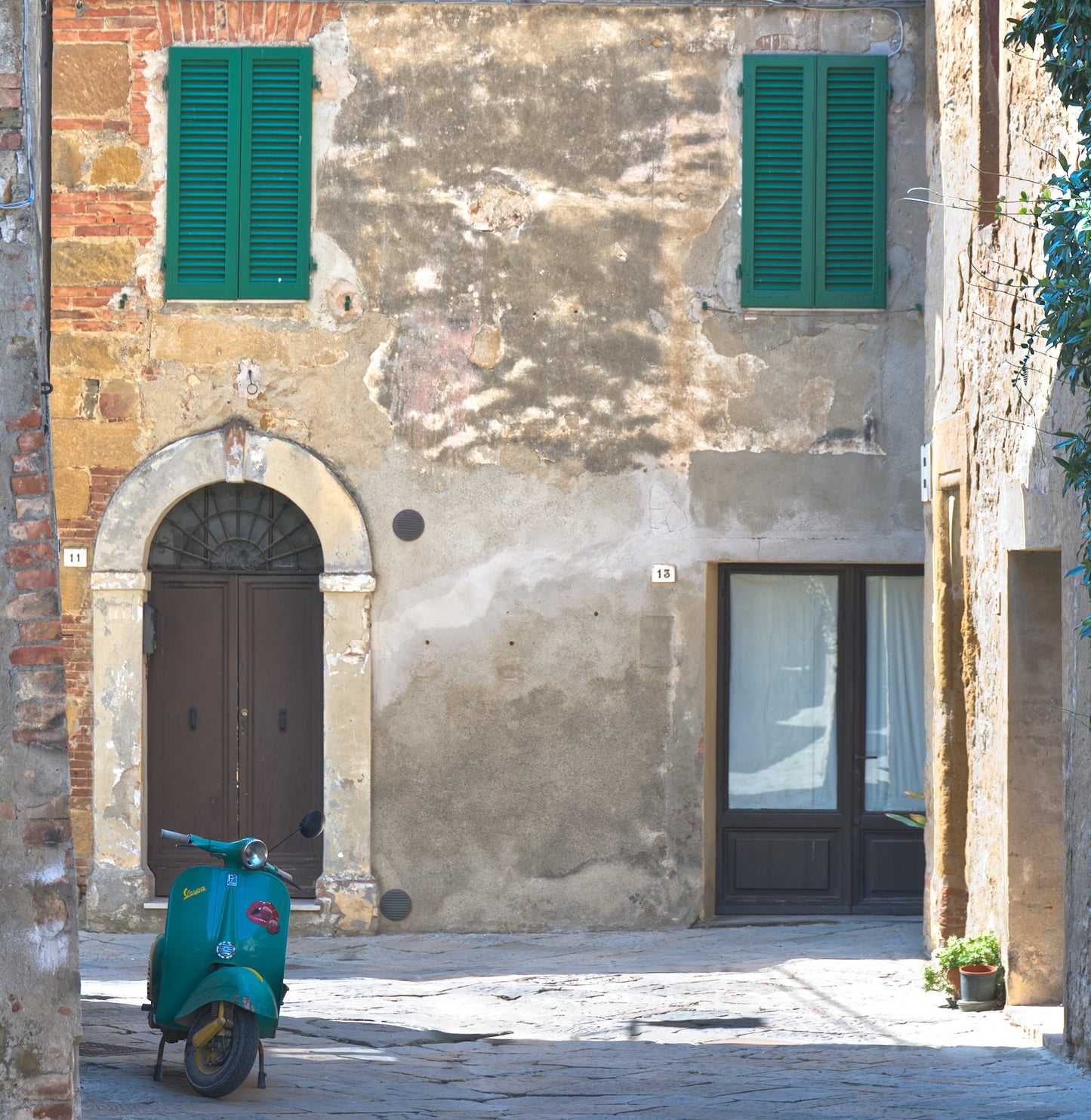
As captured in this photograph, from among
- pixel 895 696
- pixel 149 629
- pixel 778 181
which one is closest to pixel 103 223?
pixel 149 629

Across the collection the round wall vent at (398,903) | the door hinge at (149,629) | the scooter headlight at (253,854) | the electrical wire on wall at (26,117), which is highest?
the electrical wire on wall at (26,117)

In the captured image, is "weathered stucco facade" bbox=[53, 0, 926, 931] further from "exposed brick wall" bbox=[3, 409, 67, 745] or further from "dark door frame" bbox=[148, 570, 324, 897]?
"exposed brick wall" bbox=[3, 409, 67, 745]

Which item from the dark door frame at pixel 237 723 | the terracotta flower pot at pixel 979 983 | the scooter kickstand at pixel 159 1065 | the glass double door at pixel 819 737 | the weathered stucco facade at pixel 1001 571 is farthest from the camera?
the glass double door at pixel 819 737

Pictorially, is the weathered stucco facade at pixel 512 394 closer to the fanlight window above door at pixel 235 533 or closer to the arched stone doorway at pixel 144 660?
the arched stone doorway at pixel 144 660

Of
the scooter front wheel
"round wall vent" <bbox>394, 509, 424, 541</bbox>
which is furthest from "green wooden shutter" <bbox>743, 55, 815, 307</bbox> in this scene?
the scooter front wheel

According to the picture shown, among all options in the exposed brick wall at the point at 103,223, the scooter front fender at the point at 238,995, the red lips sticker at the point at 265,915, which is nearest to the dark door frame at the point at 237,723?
the exposed brick wall at the point at 103,223

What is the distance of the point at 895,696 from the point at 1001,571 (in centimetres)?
289

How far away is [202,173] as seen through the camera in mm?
10500

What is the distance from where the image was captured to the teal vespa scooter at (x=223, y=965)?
6211 mm

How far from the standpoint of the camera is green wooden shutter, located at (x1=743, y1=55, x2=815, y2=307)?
412 inches

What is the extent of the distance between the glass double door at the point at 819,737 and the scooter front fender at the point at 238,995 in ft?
16.3

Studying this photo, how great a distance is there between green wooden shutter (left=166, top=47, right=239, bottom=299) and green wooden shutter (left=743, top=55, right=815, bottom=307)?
320 cm

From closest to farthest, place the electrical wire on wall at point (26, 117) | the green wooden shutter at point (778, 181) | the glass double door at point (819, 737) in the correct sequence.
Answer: the electrical wire on wall at point (26, 117), the green wooden shutter at point (778, 181), the glass double door at point (819, 737)

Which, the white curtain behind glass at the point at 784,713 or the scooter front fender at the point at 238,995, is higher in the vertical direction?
the white curtain behind glass at the point at 784,713
